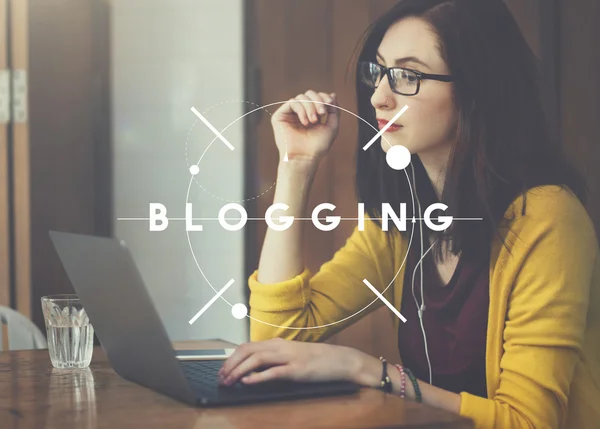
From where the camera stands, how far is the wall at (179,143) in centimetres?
166

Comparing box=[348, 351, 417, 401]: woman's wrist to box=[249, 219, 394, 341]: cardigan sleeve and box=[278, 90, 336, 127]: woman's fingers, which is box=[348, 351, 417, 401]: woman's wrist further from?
box=[278, 90, 336, 127]: woman's fingers

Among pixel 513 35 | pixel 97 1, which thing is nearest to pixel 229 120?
pixel 97 1

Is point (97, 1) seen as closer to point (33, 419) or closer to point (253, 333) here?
point (253, 333)

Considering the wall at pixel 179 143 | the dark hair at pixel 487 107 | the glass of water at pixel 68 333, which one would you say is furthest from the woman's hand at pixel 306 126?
the glass of water at pixel 68 333

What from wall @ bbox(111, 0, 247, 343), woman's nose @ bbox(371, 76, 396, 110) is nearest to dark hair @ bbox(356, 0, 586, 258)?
woman's nose @ bbox(371, 76, 396, 110)

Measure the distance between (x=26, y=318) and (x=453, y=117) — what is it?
1.03 metres

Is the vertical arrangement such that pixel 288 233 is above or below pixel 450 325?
above

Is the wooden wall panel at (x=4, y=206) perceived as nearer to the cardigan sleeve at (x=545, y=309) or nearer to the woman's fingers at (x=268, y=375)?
the woman's fingers at (x=268, y=375)

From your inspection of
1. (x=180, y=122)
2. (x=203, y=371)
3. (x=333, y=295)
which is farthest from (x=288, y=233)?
(x=203, y=371)

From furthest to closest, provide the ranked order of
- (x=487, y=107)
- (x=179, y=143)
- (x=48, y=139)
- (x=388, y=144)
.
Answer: (x=48, y=139) < (x=179, y=143) < (x=388, y=144) < (x=487, y=107)

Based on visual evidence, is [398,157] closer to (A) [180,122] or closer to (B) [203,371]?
(A) [180,122]

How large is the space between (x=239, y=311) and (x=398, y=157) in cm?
45

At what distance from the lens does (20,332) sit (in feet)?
5.73

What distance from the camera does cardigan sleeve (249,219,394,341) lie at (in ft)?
5.09
